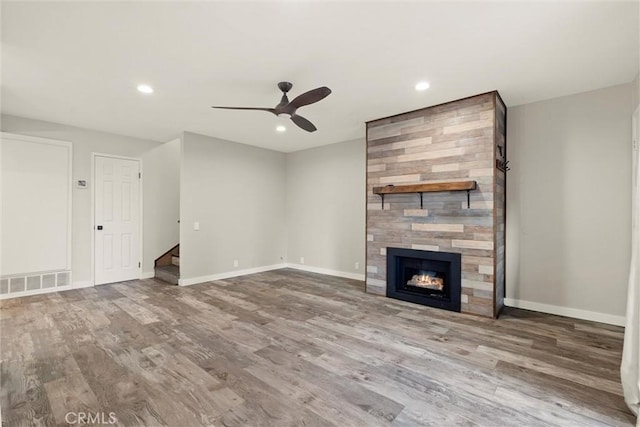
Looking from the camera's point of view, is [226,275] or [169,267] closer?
[226,275]

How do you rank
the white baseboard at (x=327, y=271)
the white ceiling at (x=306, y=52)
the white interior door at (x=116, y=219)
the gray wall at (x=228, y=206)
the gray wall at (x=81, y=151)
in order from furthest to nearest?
the white baseboard at (x=327, y=271) < the gray wall at (x=228, y=206) < the white interior door at (x=116, y=219) < the gray wall at (x=81, y=151) < the white ceiling at (x=306, y=52)

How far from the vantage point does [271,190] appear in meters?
6.63

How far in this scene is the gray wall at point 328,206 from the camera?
5.60 meters

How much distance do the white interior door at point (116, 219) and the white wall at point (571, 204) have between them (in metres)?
6.41

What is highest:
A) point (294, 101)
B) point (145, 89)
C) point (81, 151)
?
point (145, 89)

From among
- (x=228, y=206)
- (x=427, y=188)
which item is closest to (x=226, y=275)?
(x=228, y=206)

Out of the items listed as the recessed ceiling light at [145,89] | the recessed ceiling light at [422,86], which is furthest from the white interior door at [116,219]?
the recessed ceiling light at [422,86]

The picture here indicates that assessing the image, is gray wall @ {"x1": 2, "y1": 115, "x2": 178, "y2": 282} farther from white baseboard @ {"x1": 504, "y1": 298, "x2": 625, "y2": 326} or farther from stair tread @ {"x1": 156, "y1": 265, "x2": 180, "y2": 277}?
white baseboard @ {"x1": 504, "y1": 298, "x2": 625, "y2": 326}

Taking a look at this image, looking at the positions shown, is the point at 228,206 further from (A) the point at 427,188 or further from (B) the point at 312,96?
(A) the point at 427,188

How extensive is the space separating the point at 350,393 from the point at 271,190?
5.13 meters

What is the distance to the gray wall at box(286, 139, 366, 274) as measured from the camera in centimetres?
560

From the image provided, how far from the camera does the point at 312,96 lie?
279cm

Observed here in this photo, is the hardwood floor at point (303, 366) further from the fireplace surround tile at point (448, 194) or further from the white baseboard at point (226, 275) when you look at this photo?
the white baseboard at point (226, 275)

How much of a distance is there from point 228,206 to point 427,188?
12.8ft
